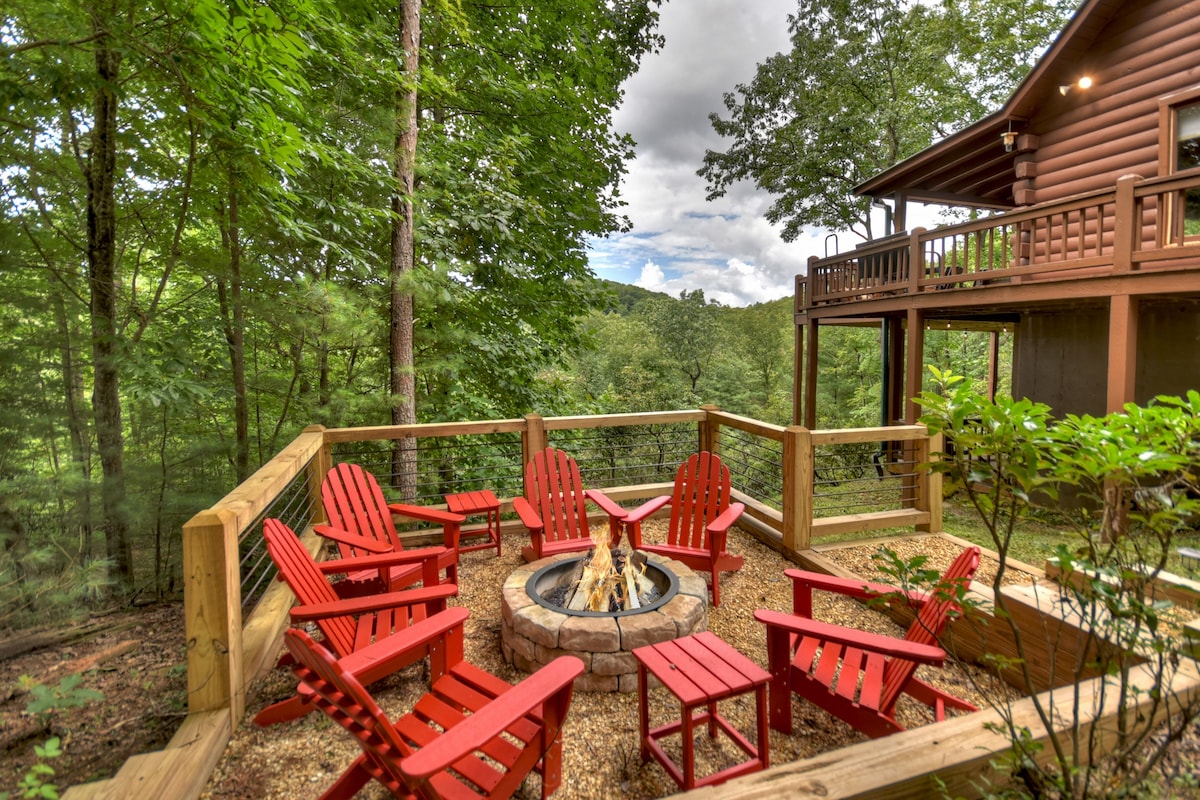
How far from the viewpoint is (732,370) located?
22.2 metres

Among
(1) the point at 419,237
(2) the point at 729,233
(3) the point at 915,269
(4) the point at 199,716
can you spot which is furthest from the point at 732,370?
(4) the point at 199,716

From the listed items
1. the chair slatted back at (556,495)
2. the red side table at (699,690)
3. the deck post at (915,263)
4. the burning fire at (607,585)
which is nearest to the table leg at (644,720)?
the red side table at (699,690)

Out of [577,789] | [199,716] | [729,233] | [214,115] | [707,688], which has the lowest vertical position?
[577,789]

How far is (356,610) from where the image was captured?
2082 mm

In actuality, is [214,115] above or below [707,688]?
above

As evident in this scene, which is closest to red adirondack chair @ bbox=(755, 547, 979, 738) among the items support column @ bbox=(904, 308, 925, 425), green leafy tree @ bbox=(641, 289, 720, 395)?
support column @ bbox=(904, 308, 925, 425)

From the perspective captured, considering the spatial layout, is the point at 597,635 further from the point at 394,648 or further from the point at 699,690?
the point at 394,648

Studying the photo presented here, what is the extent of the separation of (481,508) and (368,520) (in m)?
0.75

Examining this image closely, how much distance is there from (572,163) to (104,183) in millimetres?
4914

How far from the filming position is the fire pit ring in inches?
103

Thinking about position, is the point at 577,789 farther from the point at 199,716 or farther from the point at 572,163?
the point at 572,163

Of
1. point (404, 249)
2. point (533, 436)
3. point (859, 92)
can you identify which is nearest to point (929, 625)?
point (533, 436)

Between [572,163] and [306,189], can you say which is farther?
[572,163]

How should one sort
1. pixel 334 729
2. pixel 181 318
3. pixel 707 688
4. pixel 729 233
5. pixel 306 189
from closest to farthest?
pixel 707 688 → pixel 334 729 → pixel 181 318 → pixel 306 189 → pixel 729 233
